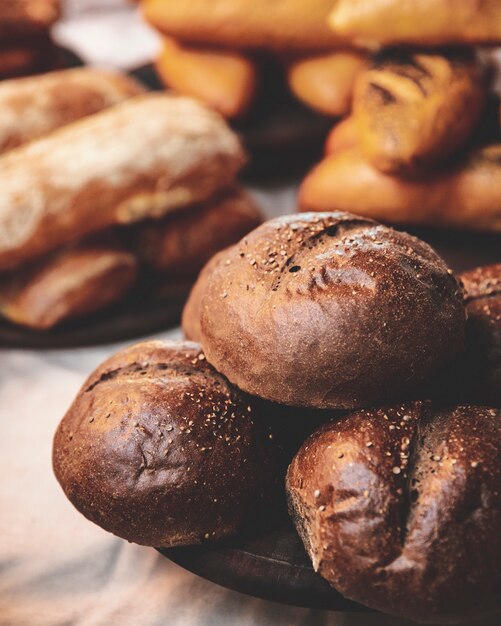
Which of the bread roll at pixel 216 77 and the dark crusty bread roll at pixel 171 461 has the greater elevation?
the bread roll at pixel 216 77

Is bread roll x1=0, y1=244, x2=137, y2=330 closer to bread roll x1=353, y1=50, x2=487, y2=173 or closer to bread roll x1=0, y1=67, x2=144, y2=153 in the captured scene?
bread roll x1=0, y1=67, x2=144, y2=153

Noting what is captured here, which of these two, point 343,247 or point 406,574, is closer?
point 406,574

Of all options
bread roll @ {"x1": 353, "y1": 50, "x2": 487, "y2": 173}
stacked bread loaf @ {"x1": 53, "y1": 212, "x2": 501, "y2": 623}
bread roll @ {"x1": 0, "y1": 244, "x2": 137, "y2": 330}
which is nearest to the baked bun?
stacked bread loaf @ {"x1": 53, "y1": 212, "x2": 501, "y2": 623}

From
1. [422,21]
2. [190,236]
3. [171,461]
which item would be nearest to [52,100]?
[190,236]

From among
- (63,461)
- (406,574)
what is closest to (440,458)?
(406,574)

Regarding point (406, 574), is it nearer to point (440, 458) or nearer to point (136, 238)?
point (440, 458)

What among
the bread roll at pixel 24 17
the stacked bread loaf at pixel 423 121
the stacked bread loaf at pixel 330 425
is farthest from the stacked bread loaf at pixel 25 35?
the stacked bread loaf at pixel 330 425

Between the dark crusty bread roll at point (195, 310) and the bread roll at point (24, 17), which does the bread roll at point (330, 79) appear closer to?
the bread roll at point (24, 17)
